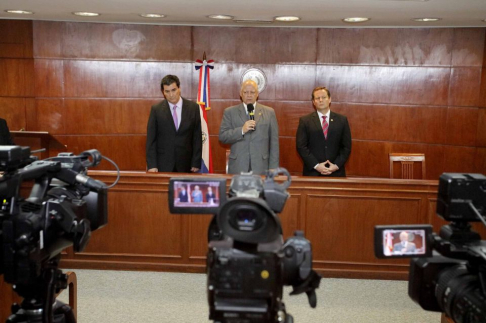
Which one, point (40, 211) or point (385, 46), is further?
point (385, 46)

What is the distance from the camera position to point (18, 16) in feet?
24.4

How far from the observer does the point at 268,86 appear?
26.7 feet

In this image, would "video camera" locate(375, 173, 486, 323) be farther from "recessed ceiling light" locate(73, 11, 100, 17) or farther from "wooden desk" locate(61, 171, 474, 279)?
"recessed ceiling light" locate(73, 11, 100, 17)

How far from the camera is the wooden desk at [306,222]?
502cm

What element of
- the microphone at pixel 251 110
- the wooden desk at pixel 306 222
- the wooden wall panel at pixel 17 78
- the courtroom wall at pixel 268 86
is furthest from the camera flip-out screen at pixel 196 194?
the wooden wall panel at pixel 17 78

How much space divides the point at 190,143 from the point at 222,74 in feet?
7.67

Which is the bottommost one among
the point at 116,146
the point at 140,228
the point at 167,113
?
the point at 140,228

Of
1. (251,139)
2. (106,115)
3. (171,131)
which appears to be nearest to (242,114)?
(251,139)

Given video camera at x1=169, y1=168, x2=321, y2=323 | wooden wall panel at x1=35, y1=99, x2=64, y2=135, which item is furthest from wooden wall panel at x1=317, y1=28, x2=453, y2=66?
video camera at x1=169, y1=168, x2=321, y2=323

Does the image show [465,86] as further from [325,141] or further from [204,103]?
[204,103]

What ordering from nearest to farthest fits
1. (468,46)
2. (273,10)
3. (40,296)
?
1. (40,296)
2. (273,10)
3. (468,46)

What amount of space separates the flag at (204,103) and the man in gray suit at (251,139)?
1443mm

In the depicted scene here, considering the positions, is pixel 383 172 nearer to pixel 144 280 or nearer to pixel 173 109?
pixel 173 109

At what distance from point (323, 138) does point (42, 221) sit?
Result: 384 cm
